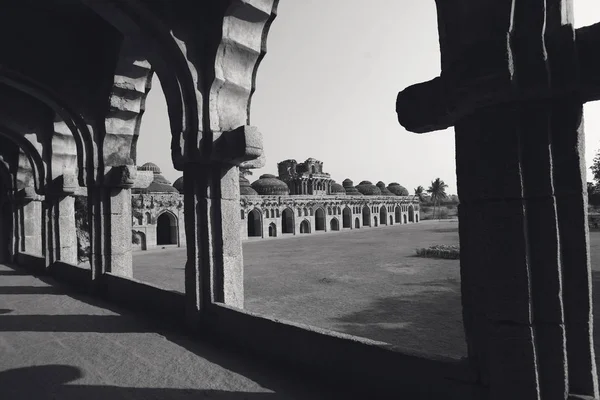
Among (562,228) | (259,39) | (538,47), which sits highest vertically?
(259,39)

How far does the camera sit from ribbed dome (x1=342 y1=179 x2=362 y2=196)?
1818 inches

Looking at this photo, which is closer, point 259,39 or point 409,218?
point 259,39

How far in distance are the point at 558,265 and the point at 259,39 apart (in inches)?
154

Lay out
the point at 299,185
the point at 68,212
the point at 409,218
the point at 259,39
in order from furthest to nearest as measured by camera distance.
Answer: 1. the point at 409,218
2. the point at 299,185
3. the point at 68,212
4. the point at 259,39

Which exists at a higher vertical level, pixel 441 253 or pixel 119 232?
pixel 119 232

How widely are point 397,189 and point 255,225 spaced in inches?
1150

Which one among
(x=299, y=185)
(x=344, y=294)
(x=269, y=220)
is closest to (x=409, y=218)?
(x=299, y=185)

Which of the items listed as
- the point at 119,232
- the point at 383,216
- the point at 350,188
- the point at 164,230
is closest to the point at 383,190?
the point at 350,188

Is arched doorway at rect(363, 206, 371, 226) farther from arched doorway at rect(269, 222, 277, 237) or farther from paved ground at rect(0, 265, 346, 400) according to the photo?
paved ground at rect(0, 265, 346, 400)

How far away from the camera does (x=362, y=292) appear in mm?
9984

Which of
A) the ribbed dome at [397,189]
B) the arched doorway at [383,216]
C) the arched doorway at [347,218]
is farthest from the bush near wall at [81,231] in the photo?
the ribbed dome at [397,189]

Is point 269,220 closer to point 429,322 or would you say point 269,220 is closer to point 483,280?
point 429,322

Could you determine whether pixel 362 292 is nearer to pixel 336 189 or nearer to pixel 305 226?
pixel 305 226

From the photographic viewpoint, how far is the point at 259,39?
4.57 metres
